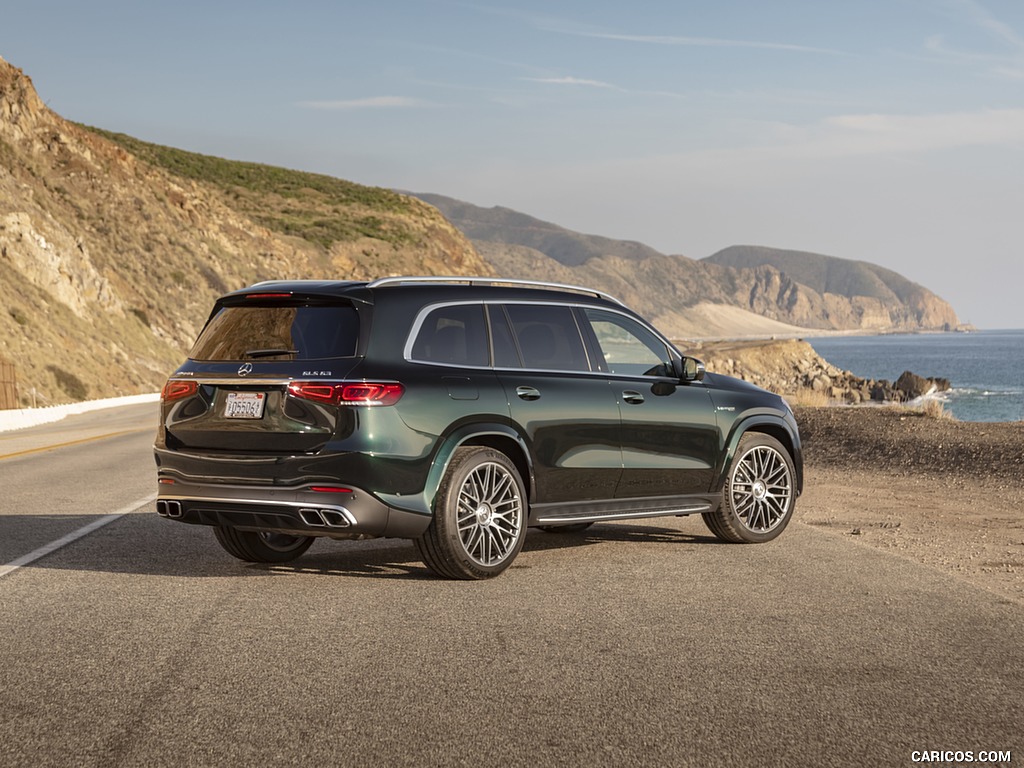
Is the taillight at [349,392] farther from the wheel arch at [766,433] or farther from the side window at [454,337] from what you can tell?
the wheel arch at [766,433]

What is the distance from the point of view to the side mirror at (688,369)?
9734mm

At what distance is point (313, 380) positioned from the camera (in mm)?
7879

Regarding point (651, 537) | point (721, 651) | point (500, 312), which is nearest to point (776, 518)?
point (651, 537)

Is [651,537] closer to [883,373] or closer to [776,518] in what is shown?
[776,518]

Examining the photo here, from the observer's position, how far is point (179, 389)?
848cm

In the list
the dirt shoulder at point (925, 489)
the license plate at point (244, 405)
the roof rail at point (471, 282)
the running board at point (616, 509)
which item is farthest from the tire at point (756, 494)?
the license plate at point (244, 405)

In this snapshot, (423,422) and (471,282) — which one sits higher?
(471,282)

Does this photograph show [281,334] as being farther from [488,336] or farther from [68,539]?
[68,539]

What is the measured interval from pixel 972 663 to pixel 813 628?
0.96 metres

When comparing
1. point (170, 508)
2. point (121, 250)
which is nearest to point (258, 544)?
point (170, 508)

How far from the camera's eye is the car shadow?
8820mm

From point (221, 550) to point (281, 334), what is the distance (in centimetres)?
264

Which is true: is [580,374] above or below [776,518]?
above

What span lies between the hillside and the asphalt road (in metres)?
40.7
